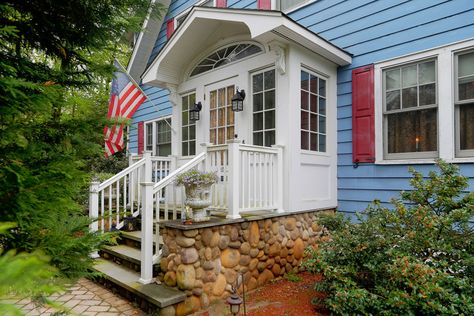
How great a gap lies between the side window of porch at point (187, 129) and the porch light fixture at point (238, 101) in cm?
131

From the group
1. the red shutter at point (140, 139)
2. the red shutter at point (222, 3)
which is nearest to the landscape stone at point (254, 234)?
the red shutter at point (222, 3)

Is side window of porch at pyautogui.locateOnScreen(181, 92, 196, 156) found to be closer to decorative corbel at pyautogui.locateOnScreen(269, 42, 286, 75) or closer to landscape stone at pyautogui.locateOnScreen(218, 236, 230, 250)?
decorative corbel at pyautogui.locateOnScreen(269, 42, 286, 75)

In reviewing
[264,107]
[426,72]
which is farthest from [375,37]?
[264,107]

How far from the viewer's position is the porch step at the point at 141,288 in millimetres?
3095

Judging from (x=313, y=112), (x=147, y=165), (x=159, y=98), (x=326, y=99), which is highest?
(x=159, y=98)

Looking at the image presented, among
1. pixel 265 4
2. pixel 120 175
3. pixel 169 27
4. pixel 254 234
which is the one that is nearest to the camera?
pixel 254 234

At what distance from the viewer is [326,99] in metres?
5.04

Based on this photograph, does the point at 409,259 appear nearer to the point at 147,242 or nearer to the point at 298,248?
the point at 298,248

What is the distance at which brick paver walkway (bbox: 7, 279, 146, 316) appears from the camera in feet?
10.6

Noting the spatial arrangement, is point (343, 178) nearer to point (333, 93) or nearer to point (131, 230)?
point (333, 93)

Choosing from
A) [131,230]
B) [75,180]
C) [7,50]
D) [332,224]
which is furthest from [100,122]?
[131,230]

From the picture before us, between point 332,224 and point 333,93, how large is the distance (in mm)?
2310

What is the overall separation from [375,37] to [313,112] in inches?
58.5

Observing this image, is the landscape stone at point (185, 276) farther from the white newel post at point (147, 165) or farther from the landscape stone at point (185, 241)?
the white newel post at point (147, 165)
